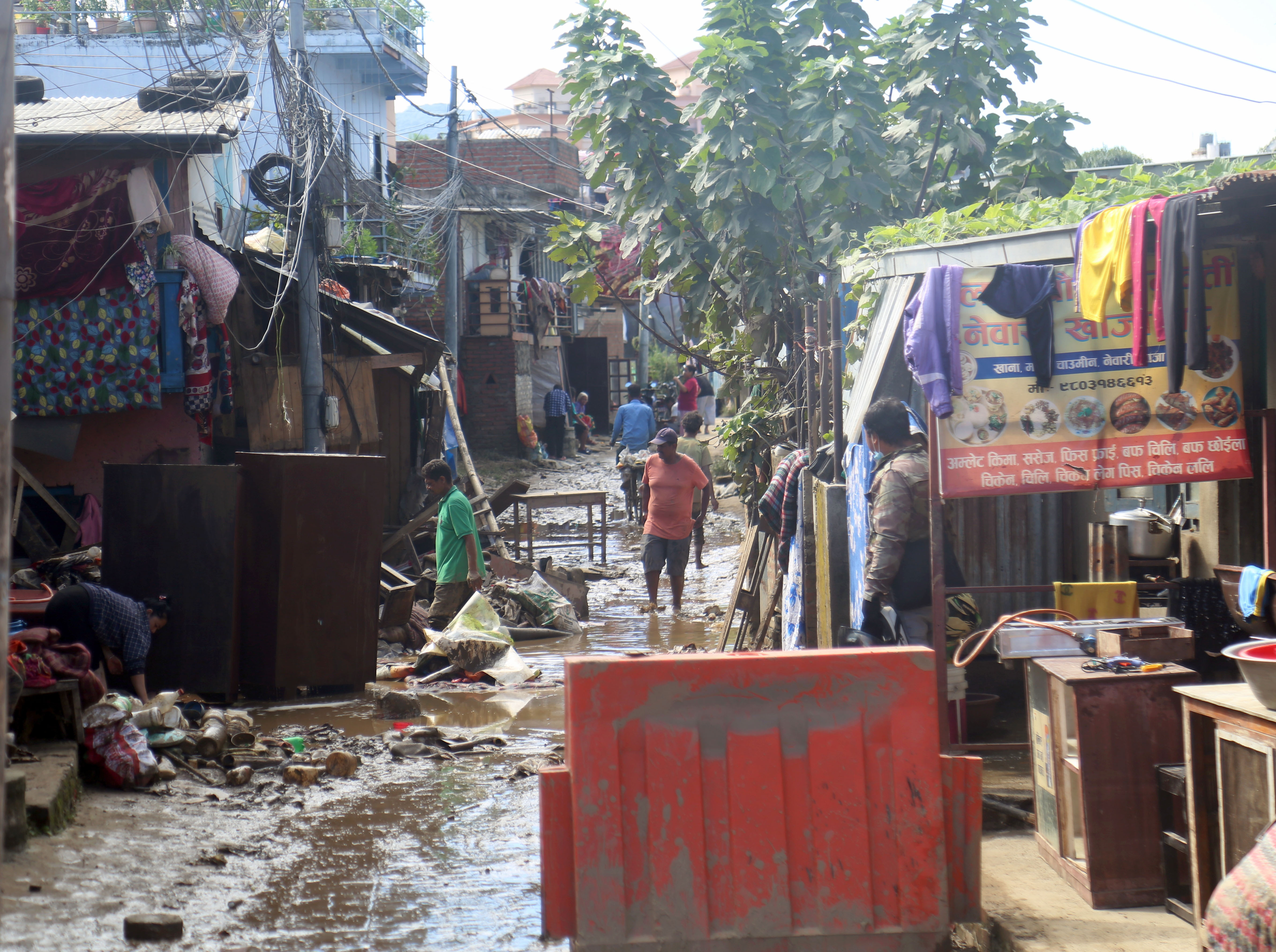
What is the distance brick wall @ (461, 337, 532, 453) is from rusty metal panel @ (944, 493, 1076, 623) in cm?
2224

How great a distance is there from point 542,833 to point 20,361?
8.86 metres

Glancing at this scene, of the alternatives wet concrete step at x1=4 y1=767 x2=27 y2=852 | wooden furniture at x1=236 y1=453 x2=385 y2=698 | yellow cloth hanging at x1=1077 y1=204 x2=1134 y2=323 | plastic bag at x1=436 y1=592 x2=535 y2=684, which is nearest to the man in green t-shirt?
plastic bag at x1=436 y1=592 x2=535 y2=684

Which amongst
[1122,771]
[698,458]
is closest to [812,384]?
[1122,771]

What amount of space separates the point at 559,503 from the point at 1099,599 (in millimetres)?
10177

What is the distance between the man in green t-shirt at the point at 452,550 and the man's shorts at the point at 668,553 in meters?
2.63

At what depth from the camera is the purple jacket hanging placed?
5.39m

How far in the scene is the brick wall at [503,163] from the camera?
33.8 metres

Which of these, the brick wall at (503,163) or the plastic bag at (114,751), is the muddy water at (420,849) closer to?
the plastic bag at (114,751)

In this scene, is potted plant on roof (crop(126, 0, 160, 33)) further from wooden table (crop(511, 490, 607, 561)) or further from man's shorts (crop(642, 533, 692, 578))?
man's shorts (crop(642, 533, 692, 578))

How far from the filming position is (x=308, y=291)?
465 inches

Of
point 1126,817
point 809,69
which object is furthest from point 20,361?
point 1126,817

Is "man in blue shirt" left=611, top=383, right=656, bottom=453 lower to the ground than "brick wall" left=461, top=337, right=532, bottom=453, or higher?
lower

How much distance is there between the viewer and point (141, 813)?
18.8 ft

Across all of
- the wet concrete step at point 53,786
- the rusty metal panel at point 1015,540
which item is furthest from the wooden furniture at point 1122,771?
the wet concrete step at point 53,786
